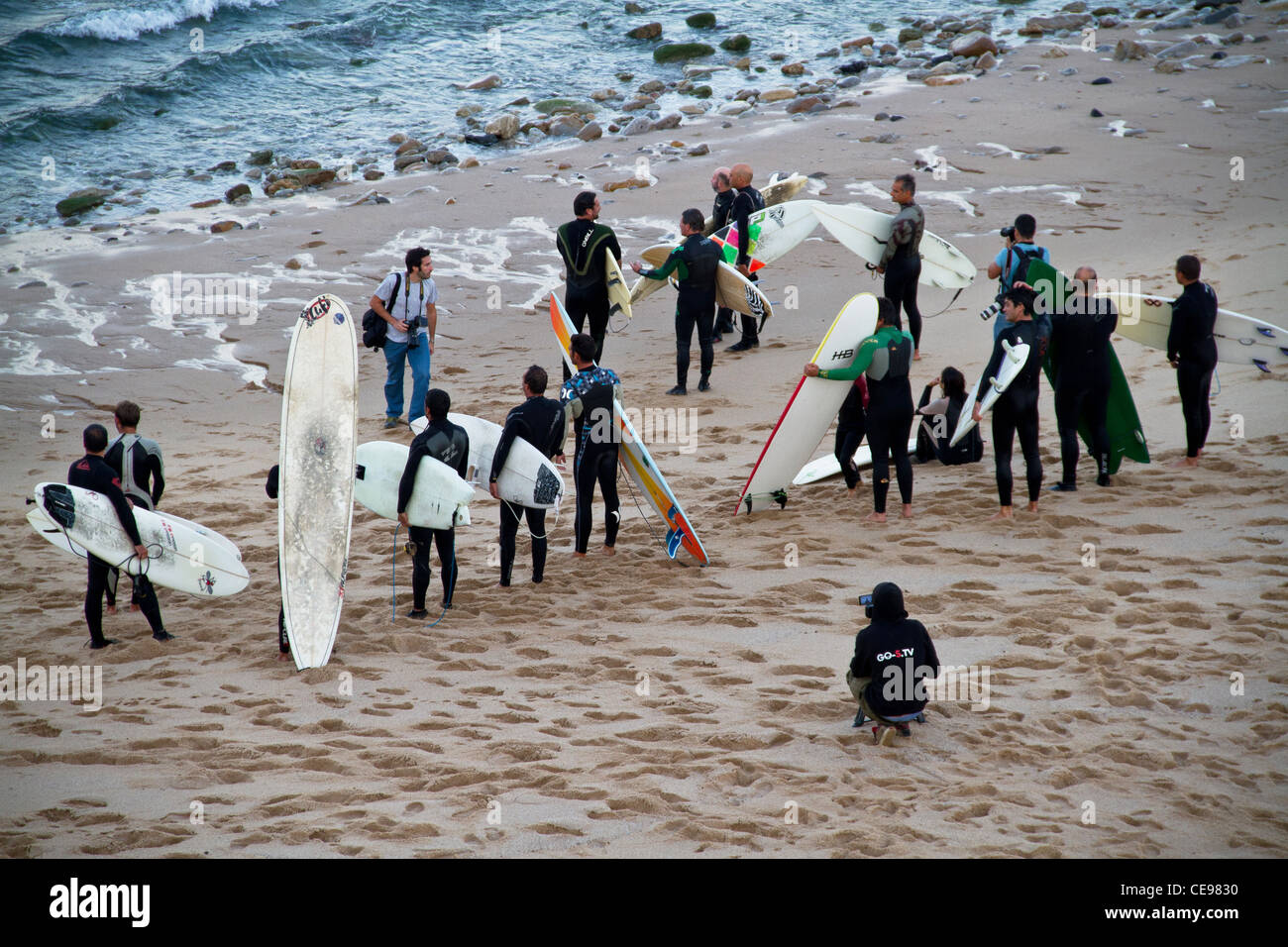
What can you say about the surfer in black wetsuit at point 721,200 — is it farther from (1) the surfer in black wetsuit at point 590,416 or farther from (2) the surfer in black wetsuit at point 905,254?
(1) the surfer in black wetsuit at point 590,416

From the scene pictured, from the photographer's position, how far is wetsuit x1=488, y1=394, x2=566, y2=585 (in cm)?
673

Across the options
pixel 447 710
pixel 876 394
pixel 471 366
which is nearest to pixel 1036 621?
pixel 876 394

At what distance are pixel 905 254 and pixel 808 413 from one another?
105 inches

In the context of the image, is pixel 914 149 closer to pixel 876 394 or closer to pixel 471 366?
pixel 471 366

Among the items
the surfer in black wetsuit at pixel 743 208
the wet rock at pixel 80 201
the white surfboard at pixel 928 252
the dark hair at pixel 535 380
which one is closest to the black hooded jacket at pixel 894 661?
the dark hair at pixel 535 380

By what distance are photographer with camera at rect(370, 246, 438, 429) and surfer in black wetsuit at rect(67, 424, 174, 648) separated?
3.47 metres

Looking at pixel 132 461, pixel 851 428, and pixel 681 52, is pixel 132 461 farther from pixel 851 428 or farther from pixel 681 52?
pixel 681 52

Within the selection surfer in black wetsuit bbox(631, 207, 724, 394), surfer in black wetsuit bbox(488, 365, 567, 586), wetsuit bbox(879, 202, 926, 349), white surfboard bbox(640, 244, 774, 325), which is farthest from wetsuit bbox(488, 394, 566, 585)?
wetsuit bbox(879, 202, 926, 349)

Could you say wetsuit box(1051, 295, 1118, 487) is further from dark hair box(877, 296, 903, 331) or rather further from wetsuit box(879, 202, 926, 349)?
wetsuit box(879, 202, 926, 349)

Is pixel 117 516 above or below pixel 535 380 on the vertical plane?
below

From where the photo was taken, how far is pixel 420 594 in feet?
21.4

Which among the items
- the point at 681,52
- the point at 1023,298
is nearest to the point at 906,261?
the point at 1023,298

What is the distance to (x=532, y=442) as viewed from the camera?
22.4ft

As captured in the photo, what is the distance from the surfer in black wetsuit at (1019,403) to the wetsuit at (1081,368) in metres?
0.53
